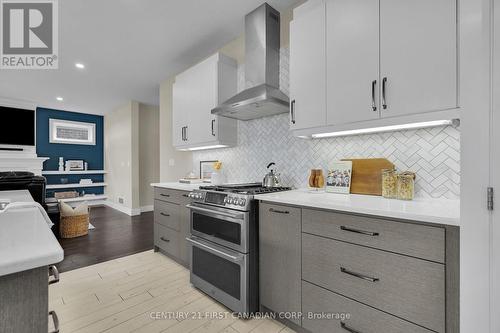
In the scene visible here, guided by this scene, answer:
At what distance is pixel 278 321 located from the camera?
174cm

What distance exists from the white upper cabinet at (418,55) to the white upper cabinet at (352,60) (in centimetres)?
6

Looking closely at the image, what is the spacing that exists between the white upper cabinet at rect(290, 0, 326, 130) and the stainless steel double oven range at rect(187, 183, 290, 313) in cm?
71

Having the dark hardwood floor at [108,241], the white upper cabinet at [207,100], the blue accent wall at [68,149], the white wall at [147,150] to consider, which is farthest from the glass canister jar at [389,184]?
the blue accent wall at [68,149]

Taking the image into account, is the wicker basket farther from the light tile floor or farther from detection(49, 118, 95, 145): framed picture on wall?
detection(49, 118, 95, 145): framed picture on wall

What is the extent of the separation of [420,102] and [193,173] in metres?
2.89

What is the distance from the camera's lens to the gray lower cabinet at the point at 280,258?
61.4 inches

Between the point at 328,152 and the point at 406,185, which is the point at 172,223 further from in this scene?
the point at 406,185

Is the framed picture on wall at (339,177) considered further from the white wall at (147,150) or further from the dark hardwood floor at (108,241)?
the white wall at (147,150)

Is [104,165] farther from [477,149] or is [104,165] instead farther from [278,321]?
[477,149]

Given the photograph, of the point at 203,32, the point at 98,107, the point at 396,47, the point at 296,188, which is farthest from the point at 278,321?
the point at 98,107

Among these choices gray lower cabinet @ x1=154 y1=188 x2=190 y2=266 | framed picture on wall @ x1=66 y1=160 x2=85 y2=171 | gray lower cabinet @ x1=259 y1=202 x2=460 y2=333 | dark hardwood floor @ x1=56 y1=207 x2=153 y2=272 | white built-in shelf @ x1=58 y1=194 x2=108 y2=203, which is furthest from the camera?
framed picture on wall @ x1=66 y1=160 x2=85 y2=171

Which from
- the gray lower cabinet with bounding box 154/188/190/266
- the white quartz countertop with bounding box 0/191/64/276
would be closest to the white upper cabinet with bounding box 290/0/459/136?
the gray lower cabinet with bounding box 154/188/190/266

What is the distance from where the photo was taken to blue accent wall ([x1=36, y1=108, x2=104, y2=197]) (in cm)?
601

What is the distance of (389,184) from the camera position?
5.16ft
